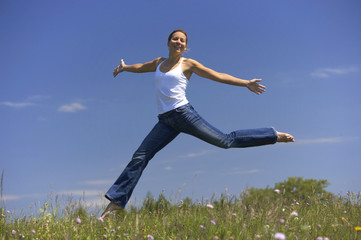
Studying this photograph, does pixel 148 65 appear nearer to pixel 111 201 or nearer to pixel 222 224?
pixel 111 201

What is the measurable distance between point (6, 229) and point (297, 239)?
3635 mm

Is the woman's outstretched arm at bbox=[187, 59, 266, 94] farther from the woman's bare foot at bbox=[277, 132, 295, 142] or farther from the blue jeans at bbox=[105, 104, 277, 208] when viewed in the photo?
the woman's bare foot at bbox=[277, 132, 295, 142]

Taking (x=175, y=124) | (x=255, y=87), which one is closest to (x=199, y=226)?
(x=175, y=124)

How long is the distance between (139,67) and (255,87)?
213 cm

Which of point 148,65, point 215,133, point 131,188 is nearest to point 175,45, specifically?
point 148,65

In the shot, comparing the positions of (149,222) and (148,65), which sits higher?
(148,65)

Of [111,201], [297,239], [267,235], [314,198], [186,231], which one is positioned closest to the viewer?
[267,235]

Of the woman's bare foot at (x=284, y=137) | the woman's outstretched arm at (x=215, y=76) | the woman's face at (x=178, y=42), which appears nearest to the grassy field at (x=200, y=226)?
the woman's bare foot at (x=284, y=137)

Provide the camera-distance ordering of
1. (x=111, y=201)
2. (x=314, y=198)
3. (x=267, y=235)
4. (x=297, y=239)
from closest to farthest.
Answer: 1. (x=267, y=235)
2. (x=297, y=239)
3. (x=111, y=201)
4. (x=314, y=198)

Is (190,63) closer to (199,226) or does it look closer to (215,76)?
(215,76)

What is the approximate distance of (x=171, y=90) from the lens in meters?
5.74

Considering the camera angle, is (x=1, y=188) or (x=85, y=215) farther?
(x=85, y=215)

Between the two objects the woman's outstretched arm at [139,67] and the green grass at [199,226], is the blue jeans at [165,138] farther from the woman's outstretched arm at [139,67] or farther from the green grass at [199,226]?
the woman's outstretched arm at [139,67]

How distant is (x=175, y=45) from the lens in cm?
612
